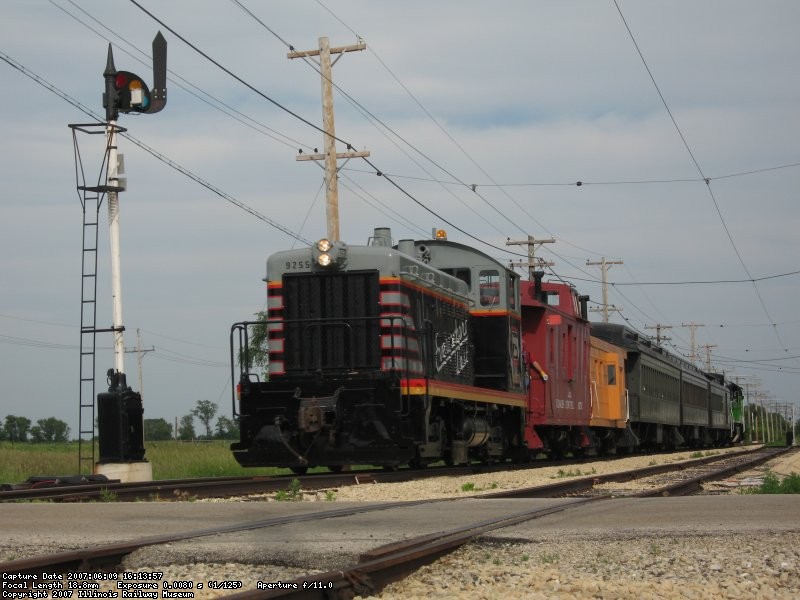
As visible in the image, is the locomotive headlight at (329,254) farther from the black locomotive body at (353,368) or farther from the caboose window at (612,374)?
the caboose window at (612,374)

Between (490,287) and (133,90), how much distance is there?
6832 mm

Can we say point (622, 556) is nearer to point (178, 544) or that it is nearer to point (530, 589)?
point (530, 589)

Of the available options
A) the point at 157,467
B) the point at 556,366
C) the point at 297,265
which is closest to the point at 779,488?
the point at 297,265

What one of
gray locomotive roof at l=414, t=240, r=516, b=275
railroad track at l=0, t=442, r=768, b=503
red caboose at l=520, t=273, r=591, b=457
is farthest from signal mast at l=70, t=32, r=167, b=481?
red caboose at l=520, t=273, r=591, b=457

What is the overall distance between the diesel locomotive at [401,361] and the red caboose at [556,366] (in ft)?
0.13

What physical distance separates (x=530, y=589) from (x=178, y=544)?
2.29 m

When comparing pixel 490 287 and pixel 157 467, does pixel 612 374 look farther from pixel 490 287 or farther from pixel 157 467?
pixel 157 467

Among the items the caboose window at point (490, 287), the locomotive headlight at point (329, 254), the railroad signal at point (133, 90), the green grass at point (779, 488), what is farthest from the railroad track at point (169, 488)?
the railroad signal at point (133, 90)

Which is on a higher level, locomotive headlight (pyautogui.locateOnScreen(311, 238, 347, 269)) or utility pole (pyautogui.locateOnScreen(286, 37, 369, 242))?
utility pole (pyautogui.locateOnScreen(286, 37, 369, 242))

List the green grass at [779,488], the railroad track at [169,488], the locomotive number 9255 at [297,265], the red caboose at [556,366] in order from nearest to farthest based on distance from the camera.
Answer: the railroad track at [169,488] < the green grass at [779,488] < the locomotive number 9255 at [297,265] < the red caboose at [556,366]

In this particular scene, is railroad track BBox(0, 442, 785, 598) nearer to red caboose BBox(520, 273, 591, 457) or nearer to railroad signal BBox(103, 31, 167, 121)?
railroad signal BBox(103, 31, 167, 121)

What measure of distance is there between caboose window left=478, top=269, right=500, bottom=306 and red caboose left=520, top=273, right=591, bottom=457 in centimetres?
214

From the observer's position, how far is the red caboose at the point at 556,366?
20406 millimetres

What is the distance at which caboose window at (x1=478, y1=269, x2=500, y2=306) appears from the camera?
719 inches
